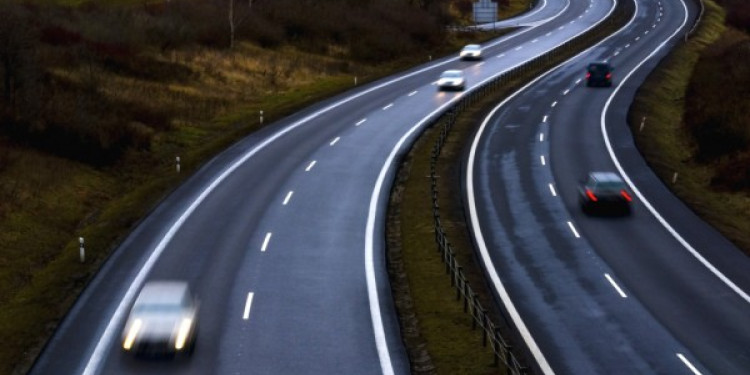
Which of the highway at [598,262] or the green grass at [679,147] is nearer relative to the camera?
the highway at [598,262]

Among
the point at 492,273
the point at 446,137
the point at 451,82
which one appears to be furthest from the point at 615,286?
the point at 451,82

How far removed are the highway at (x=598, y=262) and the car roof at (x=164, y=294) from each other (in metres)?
8.84

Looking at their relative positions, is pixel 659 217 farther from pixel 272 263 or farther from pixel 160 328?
pixel 160 328

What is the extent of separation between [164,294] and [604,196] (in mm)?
19350

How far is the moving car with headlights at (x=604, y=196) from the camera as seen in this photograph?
1396 inches

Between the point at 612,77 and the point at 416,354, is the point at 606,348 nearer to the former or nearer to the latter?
the point at 416,354

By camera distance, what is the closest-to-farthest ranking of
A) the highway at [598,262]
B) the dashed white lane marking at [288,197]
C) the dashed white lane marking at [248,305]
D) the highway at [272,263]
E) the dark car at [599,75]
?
the highway at [272,263], the highway at [598,262], the dashed white lane marking at [248,305], the dashed white lane marking at [288,197], the dark car at [599,75]

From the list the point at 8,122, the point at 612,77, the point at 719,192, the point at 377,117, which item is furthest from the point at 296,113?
the point at 612,77

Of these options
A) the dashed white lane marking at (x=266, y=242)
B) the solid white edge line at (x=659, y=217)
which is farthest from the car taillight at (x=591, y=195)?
the dashed white lane marking at (x=266, y=242)

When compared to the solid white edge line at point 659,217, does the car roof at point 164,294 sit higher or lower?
higher

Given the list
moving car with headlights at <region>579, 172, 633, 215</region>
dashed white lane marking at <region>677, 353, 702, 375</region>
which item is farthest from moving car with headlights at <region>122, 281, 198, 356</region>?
moving car with headlights at <region>579, 172, 633, 215</region>

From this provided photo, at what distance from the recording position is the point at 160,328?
21.3 m

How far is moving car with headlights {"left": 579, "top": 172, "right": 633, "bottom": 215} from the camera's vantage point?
3547 cm

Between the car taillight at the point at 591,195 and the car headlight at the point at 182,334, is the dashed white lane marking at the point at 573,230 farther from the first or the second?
the car headlight at the point at 182,334
